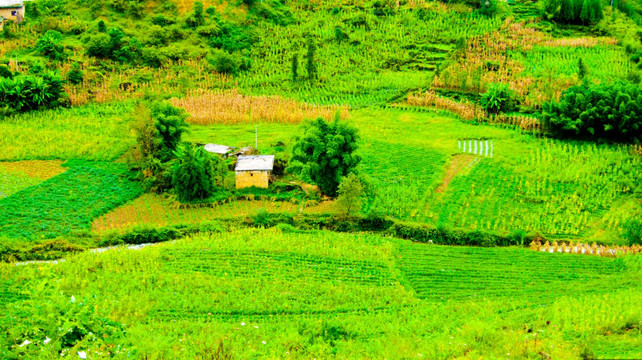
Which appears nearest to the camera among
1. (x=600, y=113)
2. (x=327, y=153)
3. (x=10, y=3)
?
(x=327, y=153)

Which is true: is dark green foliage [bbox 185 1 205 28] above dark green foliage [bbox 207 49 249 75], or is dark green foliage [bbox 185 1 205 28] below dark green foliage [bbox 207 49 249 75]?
above

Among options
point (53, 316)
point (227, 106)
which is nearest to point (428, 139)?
point (227, 106)

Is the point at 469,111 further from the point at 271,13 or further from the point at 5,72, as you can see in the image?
the point at 5,72

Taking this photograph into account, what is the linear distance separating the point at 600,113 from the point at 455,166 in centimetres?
934

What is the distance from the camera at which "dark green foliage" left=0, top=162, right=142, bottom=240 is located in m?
26.1

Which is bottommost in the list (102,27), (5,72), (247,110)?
(247,110)

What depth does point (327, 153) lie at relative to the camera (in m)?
27.1

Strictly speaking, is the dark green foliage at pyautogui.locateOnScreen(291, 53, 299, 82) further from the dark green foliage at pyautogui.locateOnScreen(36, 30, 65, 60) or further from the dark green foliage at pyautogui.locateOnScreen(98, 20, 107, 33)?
the dark green foliage at pyautogui.locateOnScreen(36, 30, 65, 60)

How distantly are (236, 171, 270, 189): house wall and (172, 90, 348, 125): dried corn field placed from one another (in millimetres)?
9167

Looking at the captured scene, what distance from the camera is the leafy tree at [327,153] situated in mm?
27219

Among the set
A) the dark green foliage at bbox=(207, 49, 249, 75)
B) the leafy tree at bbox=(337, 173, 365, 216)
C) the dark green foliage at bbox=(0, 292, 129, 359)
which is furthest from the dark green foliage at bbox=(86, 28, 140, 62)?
the dark green foliage at bbox=(0, 292, 129, 359)

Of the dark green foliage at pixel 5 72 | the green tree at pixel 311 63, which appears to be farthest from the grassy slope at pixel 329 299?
the dark green foliage at pixel 5 72

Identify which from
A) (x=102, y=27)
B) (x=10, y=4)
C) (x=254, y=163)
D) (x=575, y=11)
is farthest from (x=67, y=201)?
(x=575, y=11)

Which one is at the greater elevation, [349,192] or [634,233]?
[349,192]
